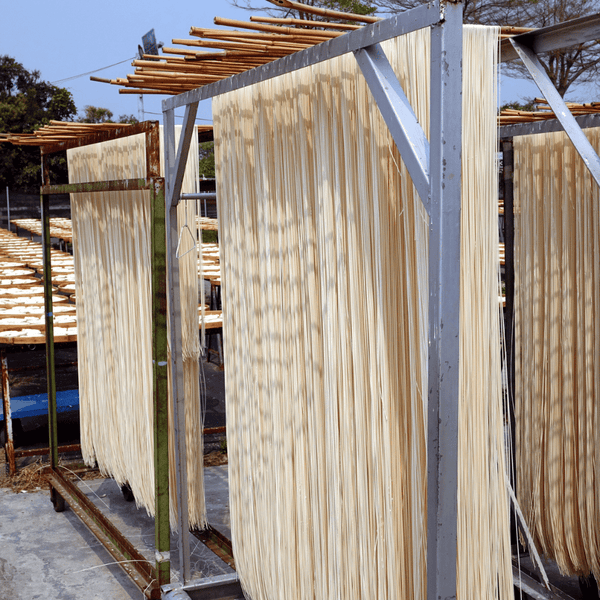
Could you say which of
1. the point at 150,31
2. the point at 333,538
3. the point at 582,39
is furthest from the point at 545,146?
the point at 150,31

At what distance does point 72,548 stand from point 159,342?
77.7 inches

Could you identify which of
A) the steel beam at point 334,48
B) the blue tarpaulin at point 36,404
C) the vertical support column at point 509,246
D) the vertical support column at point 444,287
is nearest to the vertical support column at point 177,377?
the steel beam at point 334,48

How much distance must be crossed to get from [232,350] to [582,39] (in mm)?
1630

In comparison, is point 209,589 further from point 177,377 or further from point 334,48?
point 334,48

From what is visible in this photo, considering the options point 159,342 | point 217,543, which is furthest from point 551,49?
point 217,543

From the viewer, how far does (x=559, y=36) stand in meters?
2.18

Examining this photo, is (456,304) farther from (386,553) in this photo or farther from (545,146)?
(545,146)

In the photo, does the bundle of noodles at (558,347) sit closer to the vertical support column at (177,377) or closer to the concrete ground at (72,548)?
the vertical support column at (177,377)

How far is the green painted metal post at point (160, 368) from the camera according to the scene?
3.15m

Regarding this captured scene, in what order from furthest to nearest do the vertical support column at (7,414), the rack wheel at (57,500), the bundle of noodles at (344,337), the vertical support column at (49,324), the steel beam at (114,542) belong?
the vertical support column at (7,414) < the rack wheel at (57,500) < the vertical support column at (49,324) < the steel beam at (114,542) < the bundle of noodles at (344,337)

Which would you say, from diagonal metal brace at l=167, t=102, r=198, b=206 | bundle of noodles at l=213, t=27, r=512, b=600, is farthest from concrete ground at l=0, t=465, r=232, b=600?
diagonal metal brace at l=167, t=102, r=198, b=206

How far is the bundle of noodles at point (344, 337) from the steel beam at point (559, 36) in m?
0.52

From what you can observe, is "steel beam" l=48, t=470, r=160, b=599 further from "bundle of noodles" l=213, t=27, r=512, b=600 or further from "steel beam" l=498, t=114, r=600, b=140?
"steel beam" l=498, t=114, r=600, b=140

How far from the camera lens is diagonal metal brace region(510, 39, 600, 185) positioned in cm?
223
